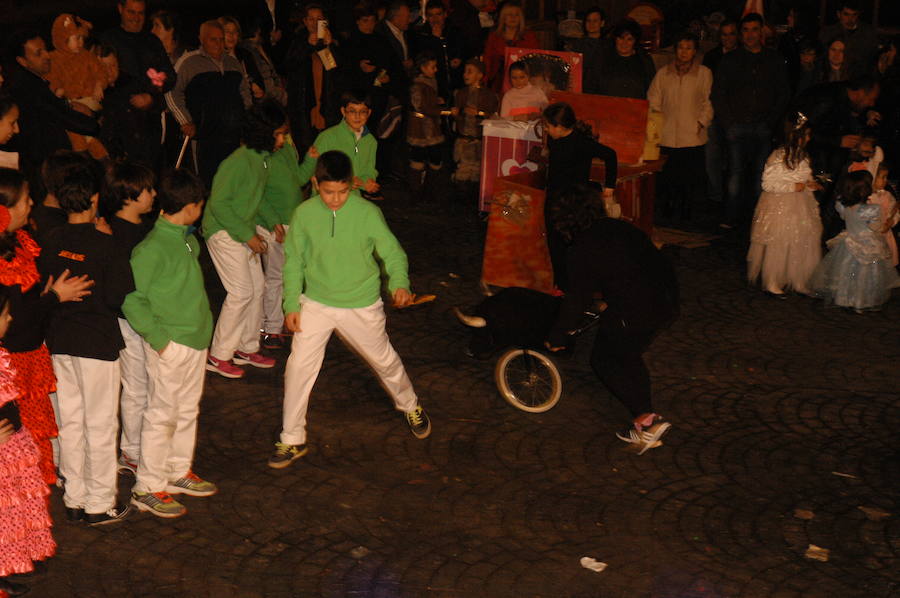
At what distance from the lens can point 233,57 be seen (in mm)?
11602

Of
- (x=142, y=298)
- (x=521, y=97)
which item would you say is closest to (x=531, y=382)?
(x=142, y=298)

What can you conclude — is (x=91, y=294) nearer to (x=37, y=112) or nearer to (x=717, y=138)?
(x=37, y=112)

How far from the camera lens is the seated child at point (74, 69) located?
35.0 ft

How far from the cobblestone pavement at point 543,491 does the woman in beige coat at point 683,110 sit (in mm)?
Answer: 3694

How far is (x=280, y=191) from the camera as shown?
27.4 feet

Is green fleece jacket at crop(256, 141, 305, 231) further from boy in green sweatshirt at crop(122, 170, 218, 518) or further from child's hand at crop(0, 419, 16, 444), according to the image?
child's hand at crop(0, 419, 16, 444)

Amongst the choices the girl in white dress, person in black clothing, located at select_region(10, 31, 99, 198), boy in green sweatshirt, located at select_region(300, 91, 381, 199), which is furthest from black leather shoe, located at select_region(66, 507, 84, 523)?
the girl in white dress

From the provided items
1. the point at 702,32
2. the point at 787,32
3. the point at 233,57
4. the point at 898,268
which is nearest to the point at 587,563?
the point at 898,268

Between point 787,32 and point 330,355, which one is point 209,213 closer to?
point 330,355

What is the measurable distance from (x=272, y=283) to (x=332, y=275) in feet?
6.92

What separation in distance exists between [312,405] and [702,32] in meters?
11.3

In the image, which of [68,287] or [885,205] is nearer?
[68,287]

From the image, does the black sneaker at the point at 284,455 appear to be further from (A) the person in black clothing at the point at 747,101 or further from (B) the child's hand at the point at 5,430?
(A) the person in black clothing at the point at 747,101

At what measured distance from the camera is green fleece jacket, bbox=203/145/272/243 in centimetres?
777
